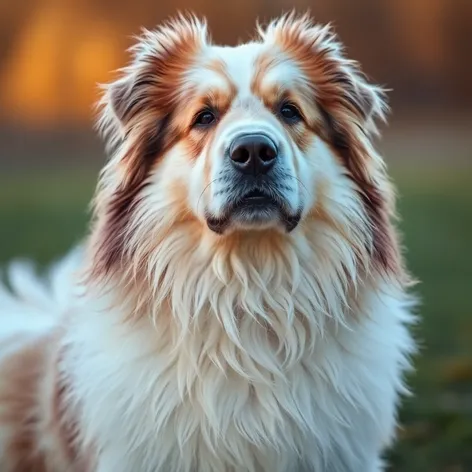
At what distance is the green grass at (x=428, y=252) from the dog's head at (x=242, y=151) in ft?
4.19

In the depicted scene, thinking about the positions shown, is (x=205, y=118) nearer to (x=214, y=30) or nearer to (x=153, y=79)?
(x=153, y=79)

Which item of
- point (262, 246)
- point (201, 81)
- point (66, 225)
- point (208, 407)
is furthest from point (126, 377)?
point (66, 225)

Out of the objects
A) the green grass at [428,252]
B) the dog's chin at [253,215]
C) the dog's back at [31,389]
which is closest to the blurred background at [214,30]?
the green grass at [428,252]

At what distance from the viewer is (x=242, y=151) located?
270cm

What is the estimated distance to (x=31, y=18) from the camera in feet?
24.5

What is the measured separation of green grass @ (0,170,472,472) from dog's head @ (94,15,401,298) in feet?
4.19

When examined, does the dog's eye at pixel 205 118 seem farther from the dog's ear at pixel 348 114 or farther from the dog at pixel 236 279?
the dog's ear at pixel 348 114

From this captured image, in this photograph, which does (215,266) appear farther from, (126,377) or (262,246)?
(126,377)

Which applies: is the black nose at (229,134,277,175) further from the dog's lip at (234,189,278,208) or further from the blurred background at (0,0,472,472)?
the blurred background at (0,0,472,472)

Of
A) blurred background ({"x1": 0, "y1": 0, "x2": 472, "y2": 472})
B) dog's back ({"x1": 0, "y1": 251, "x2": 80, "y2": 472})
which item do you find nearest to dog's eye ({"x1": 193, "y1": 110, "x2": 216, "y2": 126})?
dog's back ({"x1": 0, "y1": 251, "x2": 80, "y2": 472})

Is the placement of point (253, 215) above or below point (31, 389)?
above

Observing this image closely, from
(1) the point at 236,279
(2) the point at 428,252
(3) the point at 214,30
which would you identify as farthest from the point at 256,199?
(2) the point at 428,252

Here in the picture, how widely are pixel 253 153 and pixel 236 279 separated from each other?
427 millimetres

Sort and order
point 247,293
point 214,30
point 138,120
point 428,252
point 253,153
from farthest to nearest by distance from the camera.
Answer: point 428,252
point 214,30
point 138,120
point 247,293
point 253,153
